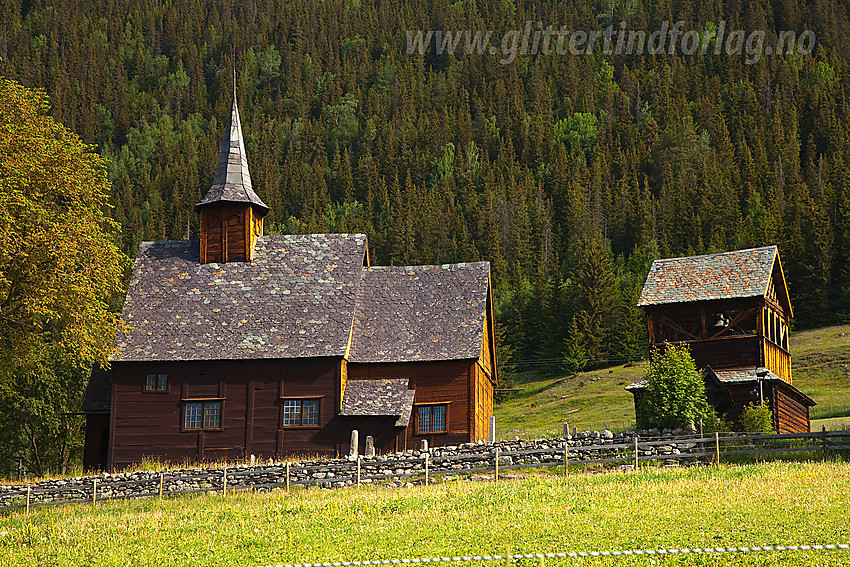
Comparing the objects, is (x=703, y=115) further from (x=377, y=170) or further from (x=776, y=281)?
(x=776, y=281)

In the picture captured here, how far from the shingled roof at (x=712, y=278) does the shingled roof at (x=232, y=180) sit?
18.5 m

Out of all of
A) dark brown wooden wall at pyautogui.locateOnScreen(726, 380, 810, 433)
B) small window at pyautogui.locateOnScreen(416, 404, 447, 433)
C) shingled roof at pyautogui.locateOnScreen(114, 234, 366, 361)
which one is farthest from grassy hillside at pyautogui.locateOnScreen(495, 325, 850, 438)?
shingled roof at pyautogui.locateOnScreen(114, 234, 366, 361)

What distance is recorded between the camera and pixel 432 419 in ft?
136

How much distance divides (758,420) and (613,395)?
1296 inches

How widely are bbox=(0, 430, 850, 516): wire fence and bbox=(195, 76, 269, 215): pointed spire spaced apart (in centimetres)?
1544

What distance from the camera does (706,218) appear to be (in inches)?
5079

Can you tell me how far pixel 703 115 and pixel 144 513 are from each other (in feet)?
570

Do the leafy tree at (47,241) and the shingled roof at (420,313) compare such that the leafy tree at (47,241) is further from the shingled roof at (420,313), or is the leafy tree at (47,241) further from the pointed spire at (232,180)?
the shingled roof at (420,313)

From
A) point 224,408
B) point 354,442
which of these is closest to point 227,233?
point 224,408

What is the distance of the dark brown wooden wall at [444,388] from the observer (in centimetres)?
4122

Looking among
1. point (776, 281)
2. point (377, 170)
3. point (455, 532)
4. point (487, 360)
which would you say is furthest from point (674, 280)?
point (377, 170)

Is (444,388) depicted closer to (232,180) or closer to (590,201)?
(232,180)

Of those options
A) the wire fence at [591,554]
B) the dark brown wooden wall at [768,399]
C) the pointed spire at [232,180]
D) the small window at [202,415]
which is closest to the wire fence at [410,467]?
the small window at [202,415]

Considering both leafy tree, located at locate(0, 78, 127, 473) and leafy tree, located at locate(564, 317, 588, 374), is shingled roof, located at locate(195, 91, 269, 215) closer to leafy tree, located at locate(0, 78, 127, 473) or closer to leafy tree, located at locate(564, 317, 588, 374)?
leafy tree, located at locate(0, 78, 127, 473)
